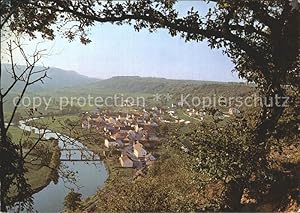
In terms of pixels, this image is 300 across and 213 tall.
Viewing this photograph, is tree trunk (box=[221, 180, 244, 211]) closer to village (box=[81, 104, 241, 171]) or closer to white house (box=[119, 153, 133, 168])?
village (box=[81, 104, 241, 171])

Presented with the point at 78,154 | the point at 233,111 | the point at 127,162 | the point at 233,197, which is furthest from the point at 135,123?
the point at 78,154

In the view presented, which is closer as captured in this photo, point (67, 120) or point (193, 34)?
point (67, 120)

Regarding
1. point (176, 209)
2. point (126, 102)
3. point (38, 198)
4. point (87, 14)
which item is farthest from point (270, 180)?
point (38, 198)

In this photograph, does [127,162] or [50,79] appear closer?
[50,79]

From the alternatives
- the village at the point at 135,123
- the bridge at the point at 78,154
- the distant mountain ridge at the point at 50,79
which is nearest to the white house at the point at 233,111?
the village at the point at 135,123

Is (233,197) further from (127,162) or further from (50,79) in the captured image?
(127,162)

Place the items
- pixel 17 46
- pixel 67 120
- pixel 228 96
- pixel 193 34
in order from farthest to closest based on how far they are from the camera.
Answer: pixel 228 96
pixel 193 34
pixel 67 120
pixel 17 46

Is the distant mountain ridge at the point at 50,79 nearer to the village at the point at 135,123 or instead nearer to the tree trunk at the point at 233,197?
the village at the point at 135,123

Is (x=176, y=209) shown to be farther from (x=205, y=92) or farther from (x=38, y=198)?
(x=38, y=198)

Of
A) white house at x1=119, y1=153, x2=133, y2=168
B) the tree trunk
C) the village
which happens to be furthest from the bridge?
white house at x1=119, y1=153, x2=133, y2=168
